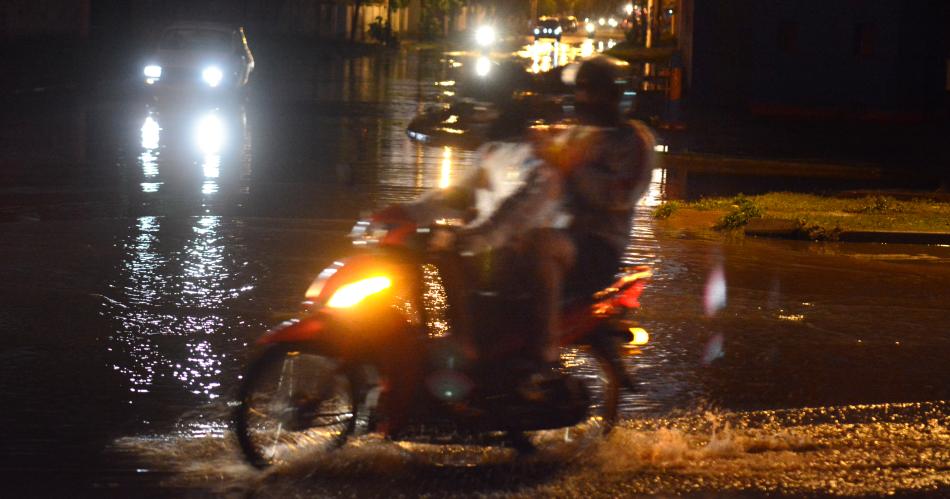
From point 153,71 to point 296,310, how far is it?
1978 cm

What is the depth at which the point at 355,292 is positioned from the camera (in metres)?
6.41

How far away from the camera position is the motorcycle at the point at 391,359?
634 cm

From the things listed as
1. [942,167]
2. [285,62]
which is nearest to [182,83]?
[942,167]

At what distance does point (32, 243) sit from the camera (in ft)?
39.6

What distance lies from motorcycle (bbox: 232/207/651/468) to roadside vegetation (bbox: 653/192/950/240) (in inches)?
308

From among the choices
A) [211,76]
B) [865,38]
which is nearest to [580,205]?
[211,76]

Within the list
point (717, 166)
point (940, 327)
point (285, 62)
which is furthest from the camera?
point (285, 62)

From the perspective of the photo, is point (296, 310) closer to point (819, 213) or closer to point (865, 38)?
point (819, 213)

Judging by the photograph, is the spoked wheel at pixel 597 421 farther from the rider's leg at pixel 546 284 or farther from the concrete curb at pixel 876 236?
the concrete curb at pixel 876 236

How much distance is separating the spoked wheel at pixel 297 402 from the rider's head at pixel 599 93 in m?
1.76

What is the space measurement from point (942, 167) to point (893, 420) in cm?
1687

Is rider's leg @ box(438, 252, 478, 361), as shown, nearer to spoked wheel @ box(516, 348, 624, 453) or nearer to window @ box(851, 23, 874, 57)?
spoked wheel @ box(516, 348, 624, 453)

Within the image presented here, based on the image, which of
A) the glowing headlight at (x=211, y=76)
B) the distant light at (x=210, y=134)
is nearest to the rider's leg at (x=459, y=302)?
the distant light at (x=210, y=134)

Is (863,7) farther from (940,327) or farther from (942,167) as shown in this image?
(940,327)
